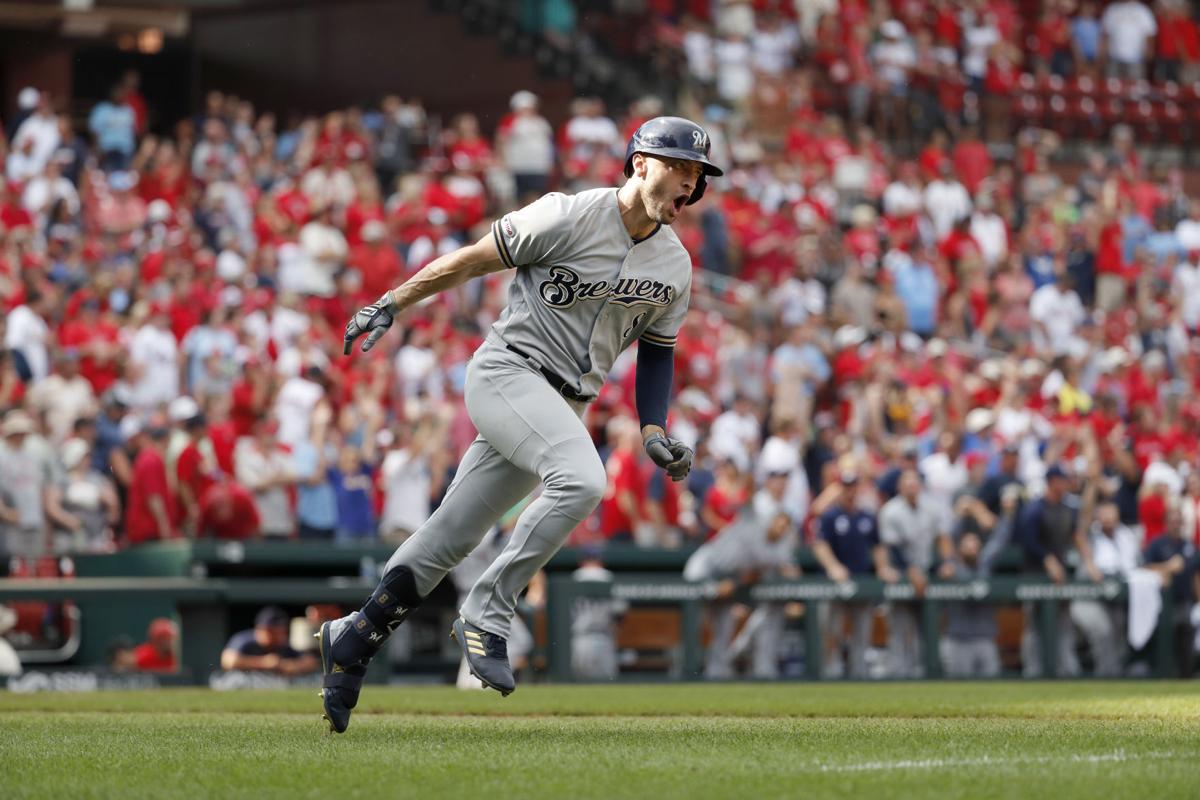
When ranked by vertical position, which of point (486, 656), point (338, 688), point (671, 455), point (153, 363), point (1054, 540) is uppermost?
point (153, 363)

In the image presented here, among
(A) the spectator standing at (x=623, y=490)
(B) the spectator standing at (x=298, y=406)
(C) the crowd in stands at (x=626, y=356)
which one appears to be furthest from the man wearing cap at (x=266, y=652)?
(A) the spectator standing at (x=623, y=490)

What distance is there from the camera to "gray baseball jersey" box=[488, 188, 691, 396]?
7035 mm

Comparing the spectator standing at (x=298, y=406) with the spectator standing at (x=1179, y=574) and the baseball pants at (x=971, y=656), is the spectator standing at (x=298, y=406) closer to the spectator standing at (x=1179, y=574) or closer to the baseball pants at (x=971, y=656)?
the baseball pants at (x=971, y=656)

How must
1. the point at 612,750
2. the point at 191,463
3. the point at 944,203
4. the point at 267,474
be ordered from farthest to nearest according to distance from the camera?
the point at 944,203, the point at 267,474, the point at 191,463, the point at 612,750

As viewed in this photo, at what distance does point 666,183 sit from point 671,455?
985mm

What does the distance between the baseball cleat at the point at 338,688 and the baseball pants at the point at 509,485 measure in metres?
0.39

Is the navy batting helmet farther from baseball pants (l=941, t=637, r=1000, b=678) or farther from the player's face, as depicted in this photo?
baseball pants (l=941, t=637, r=1000, b=678)

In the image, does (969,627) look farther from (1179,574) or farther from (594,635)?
(594,635)

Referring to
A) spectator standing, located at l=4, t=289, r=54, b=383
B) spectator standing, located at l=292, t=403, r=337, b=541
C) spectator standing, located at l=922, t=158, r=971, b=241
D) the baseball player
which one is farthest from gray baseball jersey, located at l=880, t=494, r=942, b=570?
the baseball player

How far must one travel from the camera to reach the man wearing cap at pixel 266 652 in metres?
14.0

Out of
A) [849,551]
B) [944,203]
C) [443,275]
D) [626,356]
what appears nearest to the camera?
[443,275]

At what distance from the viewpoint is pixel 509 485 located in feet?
23.5

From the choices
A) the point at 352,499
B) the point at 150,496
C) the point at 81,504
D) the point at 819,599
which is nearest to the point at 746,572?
the point at 819,599

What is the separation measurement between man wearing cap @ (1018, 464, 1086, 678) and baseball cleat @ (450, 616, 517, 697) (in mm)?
10216
